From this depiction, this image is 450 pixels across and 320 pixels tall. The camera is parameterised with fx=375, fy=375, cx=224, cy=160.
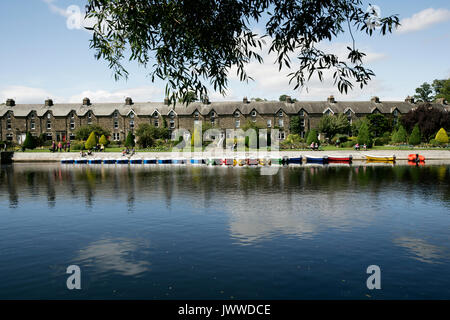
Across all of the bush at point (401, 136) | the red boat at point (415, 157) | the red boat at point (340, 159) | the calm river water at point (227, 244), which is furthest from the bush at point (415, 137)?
the calm river water at point (227, 244)

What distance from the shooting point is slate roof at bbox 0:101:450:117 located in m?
90.2

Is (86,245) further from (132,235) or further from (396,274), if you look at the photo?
(396,274)

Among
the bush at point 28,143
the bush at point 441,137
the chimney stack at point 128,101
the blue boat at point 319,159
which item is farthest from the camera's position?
the chimney stack at point 128,101

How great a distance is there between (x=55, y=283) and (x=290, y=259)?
281 inches

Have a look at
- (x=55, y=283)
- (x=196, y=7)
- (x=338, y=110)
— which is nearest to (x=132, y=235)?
(x=55, y=283)

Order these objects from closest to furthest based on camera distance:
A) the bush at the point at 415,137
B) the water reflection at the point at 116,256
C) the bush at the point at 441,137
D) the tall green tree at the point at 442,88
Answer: the water reflection at the point at 116,256
the bush at the point at 415,137
the bush at the point at 441,137
the tall green tree at the point at 442,88

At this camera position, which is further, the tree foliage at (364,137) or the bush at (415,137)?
the tree foliage at (364,137)

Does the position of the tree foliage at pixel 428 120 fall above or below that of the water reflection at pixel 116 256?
above

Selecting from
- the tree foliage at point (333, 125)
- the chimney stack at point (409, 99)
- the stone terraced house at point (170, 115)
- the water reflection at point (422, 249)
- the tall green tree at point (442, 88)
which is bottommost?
the water reflection at point (422, 249)

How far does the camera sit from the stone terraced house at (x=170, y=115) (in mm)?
90000

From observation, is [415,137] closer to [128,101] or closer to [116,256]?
[128,101]

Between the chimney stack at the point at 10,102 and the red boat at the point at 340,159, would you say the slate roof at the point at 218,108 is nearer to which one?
the chimney stack at the point at 10,102

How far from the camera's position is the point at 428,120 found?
234 feet

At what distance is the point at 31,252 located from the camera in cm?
1338
